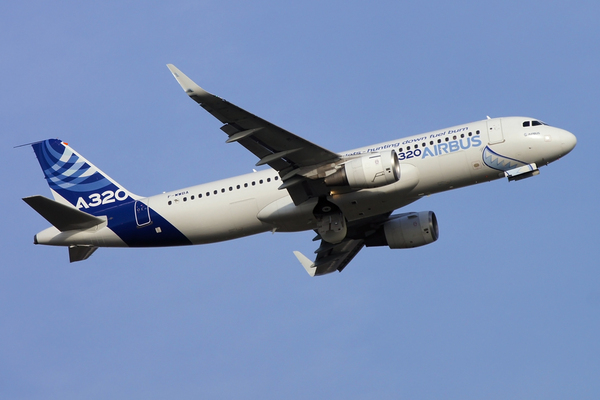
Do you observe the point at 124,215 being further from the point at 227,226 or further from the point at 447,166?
the point at 447,166

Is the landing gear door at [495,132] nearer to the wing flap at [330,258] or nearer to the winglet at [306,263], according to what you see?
the wing flap at [330,258]

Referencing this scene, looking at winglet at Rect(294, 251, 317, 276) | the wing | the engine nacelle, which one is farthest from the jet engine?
the engine nacelle

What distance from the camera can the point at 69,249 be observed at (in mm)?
44969

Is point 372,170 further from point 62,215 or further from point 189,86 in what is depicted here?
point 62,215

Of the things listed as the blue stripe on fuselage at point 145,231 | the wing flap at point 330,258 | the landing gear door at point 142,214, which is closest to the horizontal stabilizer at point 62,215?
the blue stripe on fuselage at point 145,231

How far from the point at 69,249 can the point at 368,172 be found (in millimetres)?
17596

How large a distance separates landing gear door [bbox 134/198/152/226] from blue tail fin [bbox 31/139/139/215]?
4.59ft

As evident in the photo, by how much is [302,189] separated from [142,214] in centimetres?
945

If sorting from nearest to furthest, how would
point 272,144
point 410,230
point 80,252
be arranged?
point 272,144, point 80,252, point 410,230

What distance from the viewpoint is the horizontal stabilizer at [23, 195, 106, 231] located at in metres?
41.2

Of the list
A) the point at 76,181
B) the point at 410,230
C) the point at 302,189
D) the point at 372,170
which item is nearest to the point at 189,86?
the point at 302,189

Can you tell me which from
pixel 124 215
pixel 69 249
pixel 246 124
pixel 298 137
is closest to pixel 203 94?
pixel 246 124

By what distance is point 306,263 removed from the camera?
164ft

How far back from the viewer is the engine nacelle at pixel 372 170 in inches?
1537
